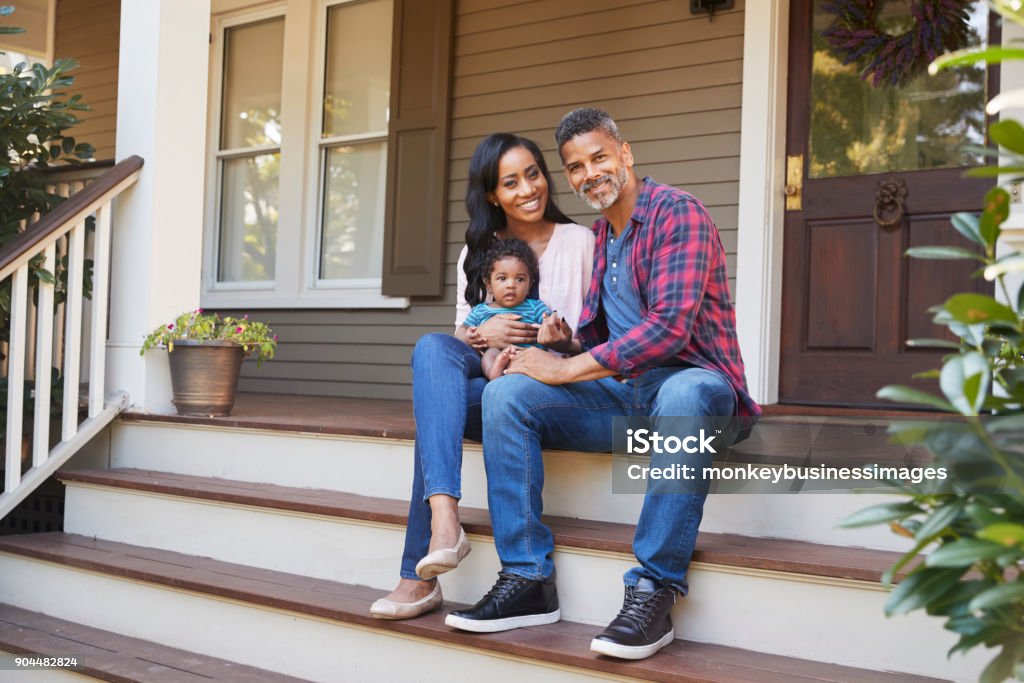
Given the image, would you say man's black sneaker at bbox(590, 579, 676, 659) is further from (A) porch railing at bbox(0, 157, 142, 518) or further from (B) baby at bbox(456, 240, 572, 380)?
(A) porch railing at bbox(0, 157, 142, 518)

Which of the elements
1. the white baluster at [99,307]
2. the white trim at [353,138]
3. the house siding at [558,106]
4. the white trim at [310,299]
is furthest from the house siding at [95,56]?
the white baluster at [99,307]

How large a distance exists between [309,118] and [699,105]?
233cm

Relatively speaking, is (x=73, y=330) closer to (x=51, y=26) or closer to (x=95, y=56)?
(x=95, y=56)

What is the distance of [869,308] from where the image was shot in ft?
12.2

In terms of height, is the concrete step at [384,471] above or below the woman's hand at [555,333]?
below

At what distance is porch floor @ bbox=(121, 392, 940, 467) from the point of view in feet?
7.61

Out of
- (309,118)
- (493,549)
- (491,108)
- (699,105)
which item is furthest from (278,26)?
(493,549)

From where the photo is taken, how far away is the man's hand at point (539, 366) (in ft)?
7.35

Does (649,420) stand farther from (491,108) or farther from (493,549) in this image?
(491,108)

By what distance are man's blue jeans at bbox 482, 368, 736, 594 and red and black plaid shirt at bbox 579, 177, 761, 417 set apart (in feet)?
0.22

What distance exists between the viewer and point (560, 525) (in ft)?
7.82

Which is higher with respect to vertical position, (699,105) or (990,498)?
(699,105)

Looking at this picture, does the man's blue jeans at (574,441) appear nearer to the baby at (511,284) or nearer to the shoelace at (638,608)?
the shoelace at (638,608)

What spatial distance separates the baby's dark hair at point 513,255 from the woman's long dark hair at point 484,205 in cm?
4
